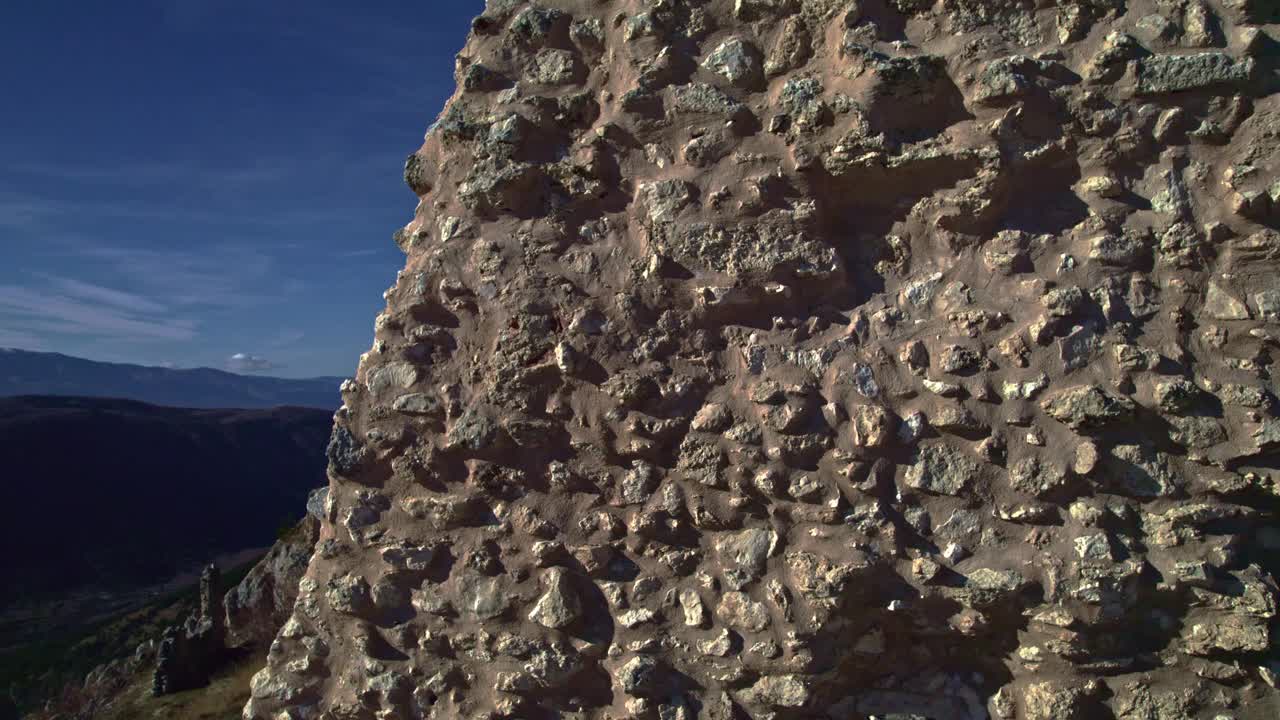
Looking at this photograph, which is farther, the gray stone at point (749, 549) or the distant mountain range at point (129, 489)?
the distant mountain range at point (129, 489)

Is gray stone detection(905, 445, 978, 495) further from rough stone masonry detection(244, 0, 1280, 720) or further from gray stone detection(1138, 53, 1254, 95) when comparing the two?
gray stone detection(1138, 53, 1254, 95)

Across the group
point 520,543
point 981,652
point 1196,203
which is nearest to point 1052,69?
point 1196,203

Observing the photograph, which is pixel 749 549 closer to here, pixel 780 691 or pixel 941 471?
pixel 780 691

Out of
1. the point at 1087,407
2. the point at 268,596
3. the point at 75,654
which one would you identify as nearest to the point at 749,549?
the point at 1087,407

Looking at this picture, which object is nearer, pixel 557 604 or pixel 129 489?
pixel 557 604

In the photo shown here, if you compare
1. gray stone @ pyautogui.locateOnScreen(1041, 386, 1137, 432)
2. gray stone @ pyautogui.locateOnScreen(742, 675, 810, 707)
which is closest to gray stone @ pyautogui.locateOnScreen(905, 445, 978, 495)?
gray stone @ pyautogui.locateOnScreen(1041, 386, 1137, 432)

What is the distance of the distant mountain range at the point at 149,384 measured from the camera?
118 m

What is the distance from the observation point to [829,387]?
3.05 m

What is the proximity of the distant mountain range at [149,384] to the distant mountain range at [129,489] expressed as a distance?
68.6 meters

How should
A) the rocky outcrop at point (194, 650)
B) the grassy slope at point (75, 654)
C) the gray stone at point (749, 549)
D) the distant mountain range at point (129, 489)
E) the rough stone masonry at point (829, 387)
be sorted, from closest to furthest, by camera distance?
the rough stone masonry at point (829, 387)
the gray stone at point (749, 549)
the rocky outcrop at point (194, 650)
the grassy slope at point (75, 654)
the distant mountain range at point (129, 489)

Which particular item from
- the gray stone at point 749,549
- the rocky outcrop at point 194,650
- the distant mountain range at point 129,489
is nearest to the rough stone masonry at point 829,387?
the gray stone at point 749,549

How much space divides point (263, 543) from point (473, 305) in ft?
138

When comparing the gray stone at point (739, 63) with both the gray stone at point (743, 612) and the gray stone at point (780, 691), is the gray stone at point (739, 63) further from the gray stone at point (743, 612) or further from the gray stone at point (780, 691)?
the gray stone at point (780, 691)

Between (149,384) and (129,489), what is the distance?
107497 millimetres
